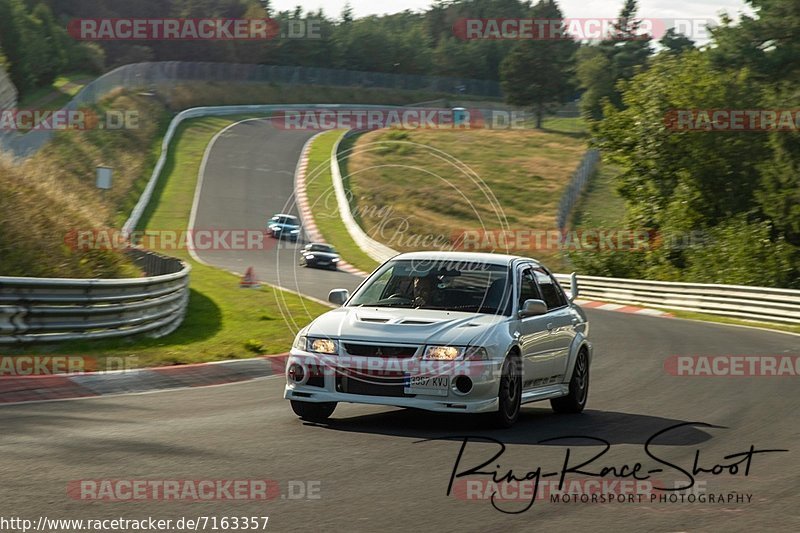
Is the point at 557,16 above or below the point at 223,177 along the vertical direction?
above

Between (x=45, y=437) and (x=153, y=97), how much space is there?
69.4m

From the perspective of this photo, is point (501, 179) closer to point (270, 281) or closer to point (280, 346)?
point (270, 281)

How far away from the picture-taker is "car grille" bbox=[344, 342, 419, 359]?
938 cm

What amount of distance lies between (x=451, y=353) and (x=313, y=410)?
4.78 ft

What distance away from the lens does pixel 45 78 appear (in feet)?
257

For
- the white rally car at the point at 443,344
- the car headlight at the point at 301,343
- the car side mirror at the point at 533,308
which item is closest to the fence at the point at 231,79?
the white rally car at the point at 443,344

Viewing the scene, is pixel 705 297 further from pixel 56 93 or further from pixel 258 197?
pixel 56 93

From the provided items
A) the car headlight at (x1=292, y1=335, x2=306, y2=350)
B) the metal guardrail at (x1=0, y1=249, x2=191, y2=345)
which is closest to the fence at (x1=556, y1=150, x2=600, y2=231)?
the metal guardrail at (x1=0, y1=249, x2=191, y2=345)

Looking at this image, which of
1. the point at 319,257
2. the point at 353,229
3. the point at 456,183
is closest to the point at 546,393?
the point at 319,257

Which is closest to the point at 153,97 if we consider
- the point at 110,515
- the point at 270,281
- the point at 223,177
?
the point at 223,177

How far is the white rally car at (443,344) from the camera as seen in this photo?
9.37 meters

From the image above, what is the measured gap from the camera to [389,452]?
8.48 metres

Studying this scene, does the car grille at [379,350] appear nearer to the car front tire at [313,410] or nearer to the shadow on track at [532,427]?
the shadow on track at [532,427]

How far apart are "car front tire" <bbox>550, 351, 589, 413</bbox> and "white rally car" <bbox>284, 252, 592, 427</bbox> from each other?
0.02m
